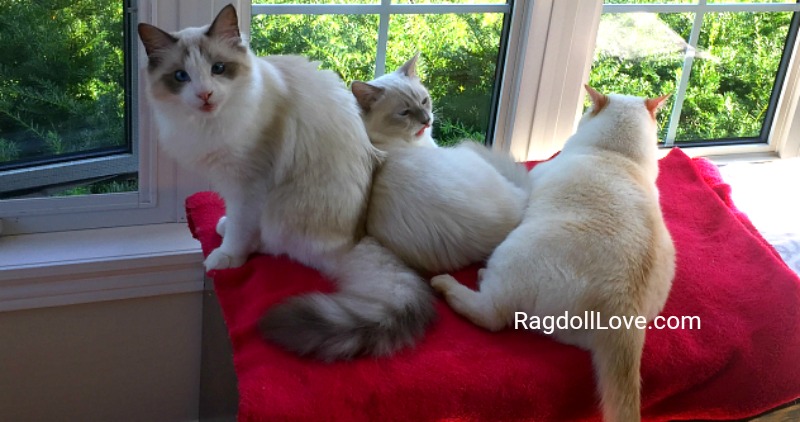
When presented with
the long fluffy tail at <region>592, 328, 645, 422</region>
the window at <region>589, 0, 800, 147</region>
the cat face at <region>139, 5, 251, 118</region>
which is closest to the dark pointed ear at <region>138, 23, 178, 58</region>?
the cat face at <region>139, 5, 251, 118</region>

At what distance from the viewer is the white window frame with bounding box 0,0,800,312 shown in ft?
4.66

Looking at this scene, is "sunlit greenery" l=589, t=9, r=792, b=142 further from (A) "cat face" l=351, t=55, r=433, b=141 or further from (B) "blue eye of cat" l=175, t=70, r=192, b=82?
(B) "blue eye of cat" l=175, t=70, r=192, b=82

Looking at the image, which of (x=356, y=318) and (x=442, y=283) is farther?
(x=442, y=283)

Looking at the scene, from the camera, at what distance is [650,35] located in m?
1.82

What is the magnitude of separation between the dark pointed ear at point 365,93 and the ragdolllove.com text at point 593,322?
52 centimetres

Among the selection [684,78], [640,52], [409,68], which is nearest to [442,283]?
[409,68]

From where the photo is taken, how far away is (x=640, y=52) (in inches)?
72.5

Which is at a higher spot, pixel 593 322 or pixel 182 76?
pixel 182 76

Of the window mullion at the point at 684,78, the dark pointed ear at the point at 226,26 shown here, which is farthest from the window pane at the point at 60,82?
the window mullion at the point at 684,78

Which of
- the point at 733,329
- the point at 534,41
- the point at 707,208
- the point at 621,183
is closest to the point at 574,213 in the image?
the point at 621,183

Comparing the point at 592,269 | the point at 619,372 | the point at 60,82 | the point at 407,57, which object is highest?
the point at 407,57

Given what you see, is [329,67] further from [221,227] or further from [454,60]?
[221,227]

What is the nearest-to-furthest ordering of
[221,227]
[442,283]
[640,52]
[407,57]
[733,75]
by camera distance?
1. [442,283]
2. [221,227]
3. [407,57]
4. [640,52]
5. [733,75]

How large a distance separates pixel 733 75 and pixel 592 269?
3.85 ft
